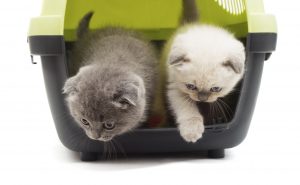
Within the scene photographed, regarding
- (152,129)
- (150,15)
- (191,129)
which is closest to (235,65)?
(191,129)

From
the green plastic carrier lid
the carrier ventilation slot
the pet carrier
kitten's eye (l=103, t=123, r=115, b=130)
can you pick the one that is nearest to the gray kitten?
kitten's eye (l=103, t=123, r=115, b=130)

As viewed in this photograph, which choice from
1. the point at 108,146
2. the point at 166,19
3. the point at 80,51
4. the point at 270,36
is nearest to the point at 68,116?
the point at 108,146

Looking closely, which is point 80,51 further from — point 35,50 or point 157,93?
point 157,93

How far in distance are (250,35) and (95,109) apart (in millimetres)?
901

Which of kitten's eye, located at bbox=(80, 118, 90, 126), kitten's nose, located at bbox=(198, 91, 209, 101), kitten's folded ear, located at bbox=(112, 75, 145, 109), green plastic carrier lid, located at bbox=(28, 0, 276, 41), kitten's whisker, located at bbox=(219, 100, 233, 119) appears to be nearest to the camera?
kitten's folded ear, located at bbox=(112, 75, 145, 109)

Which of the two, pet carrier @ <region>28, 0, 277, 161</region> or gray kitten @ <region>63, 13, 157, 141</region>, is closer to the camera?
gray kitten @ <region>63, 13, 157, 141</region>

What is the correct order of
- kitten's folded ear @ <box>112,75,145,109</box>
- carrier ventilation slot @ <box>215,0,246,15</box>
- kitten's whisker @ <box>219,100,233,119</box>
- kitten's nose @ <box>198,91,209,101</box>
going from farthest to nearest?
carrier ventilation slot @ <box>215,0,246,15</box> < kitten's whisker @ <box>219,100,233,119</box> < kitten's nose @ <box>198,91,209,101</box> < kitten's folded ear @ <box>112,75,145,109</box>

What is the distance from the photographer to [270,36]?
2248mm

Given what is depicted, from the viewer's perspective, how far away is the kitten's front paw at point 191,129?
2096mm

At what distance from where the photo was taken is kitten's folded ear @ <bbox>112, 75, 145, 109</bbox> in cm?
189

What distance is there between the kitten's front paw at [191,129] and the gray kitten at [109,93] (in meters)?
0.21

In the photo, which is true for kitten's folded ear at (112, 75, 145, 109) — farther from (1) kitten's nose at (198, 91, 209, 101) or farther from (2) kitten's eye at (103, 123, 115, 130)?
(1) kitten's nose at (198, 91, 209, 101)

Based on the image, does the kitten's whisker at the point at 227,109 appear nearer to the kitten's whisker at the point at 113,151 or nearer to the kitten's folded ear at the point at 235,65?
the kitten's folded ear at the point at 235,65

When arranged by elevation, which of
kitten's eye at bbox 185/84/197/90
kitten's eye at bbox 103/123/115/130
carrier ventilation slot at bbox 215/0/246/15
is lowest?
kitten's eye at bbox 103/123/115/130
